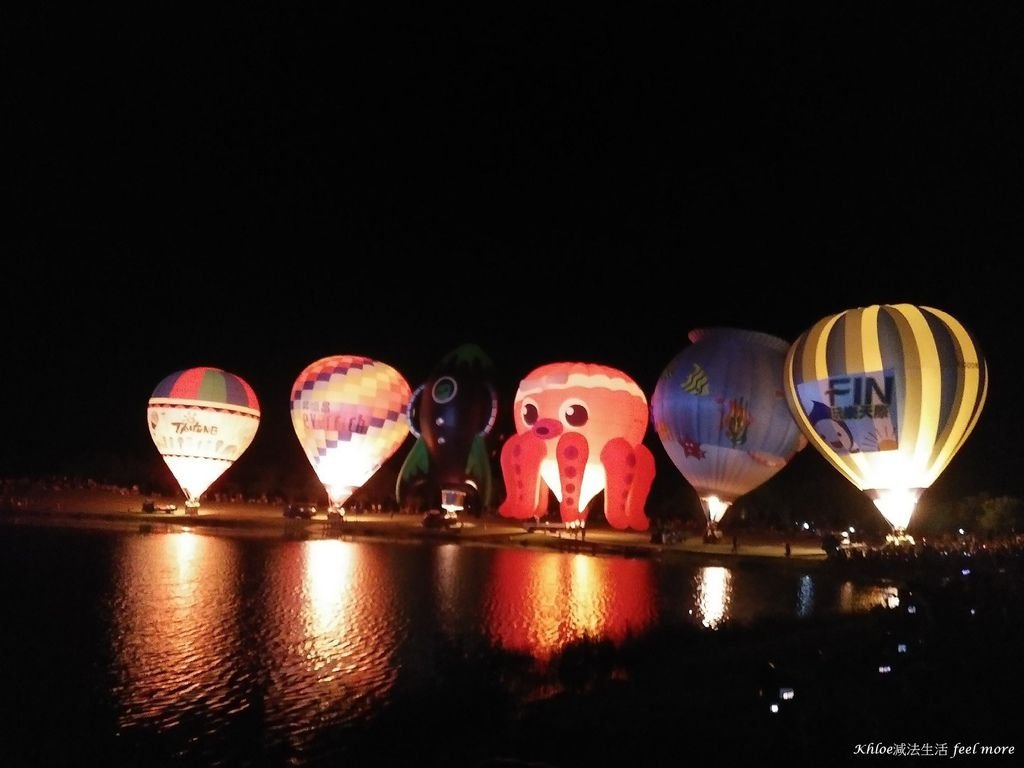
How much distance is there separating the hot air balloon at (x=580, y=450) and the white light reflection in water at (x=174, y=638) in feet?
39.7

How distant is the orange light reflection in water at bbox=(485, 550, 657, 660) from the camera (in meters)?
9.16

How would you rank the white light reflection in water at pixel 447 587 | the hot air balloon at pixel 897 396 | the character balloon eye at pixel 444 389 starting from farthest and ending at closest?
the character balloon eye at pixel 444 389 < the hot air balloon at pixel 897 396 < the white light reflection in water at pixel 447 587

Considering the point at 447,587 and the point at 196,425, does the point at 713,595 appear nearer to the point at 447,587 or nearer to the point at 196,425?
the point at 447,587

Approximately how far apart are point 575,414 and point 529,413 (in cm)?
189

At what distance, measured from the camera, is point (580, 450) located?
24.8 m

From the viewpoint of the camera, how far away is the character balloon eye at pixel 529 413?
2681 centimetres

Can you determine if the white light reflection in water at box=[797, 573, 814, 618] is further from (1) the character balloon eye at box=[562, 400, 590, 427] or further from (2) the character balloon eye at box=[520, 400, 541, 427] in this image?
(2) the character balloon eye at box=[520, 400, 541, 427]

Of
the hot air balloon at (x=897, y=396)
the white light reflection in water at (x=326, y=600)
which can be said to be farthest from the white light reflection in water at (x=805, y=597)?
the white light reflection in water at (x=326, y=600)

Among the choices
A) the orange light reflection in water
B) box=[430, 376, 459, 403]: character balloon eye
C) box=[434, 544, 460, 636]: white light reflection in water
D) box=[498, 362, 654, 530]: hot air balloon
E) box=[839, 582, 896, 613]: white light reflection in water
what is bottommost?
box=[839, 582, 896, 613]: white light reflection in water

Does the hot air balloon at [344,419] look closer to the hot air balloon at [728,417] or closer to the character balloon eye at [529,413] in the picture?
the character balloon eye at [529,413]

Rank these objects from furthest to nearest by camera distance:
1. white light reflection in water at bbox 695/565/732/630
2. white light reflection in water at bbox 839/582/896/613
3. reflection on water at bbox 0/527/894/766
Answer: white light reflection in water at bbox 839/582/896/613
white light reflection in water at bbox 695/565/732/630
reflection on water at bbox 0/527/894/766

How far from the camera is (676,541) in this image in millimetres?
21984

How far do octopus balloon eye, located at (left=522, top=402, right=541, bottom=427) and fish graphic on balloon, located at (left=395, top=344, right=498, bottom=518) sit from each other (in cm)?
211

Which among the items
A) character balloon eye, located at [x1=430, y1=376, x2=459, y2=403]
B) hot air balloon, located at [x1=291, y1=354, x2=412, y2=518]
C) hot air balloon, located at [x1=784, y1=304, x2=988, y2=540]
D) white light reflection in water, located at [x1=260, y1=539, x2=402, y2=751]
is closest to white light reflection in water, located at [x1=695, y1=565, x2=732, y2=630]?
white light reflection in water, located at [x1=260, y1=539, x2=402, y2=751]
